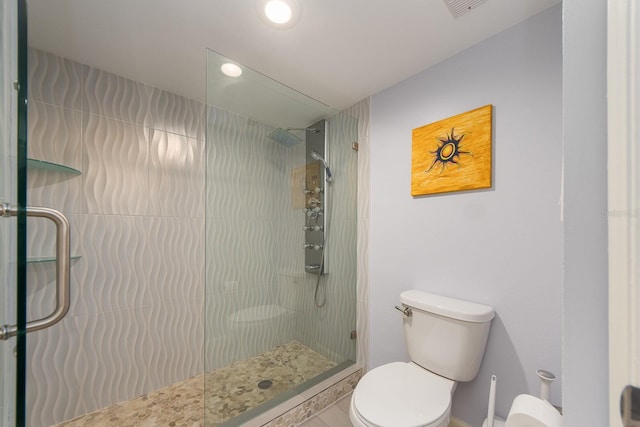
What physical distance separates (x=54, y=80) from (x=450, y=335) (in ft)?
8.43

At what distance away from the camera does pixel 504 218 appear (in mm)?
1196

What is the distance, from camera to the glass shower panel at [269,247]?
52.9 inches

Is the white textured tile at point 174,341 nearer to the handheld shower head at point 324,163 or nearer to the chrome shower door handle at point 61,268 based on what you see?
the chrome shower door handle at point 61,268

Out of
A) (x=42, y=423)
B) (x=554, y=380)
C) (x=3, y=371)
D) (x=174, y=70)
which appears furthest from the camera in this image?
(x=174, y=70)

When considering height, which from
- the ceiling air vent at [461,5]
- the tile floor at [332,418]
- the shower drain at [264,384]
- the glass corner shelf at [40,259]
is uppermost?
the ceiling air vent at [461,5]

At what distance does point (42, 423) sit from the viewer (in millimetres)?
1307

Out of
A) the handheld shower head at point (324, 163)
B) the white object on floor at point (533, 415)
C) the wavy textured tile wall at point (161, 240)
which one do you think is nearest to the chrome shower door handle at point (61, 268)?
the wavy textured tile wall at point (161, 240)

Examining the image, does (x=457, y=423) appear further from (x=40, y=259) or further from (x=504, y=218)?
(x=40, y=259)

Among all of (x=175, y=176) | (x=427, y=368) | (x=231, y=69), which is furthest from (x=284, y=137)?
(x=427, y=368)

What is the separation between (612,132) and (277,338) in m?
1.71

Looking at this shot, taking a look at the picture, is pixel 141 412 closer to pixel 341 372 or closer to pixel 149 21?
pixel 341 372

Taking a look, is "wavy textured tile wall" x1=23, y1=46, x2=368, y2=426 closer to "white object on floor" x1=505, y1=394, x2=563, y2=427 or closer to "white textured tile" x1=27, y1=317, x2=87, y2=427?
"white textured tile" x1=27, y1=317, x2=87, y2=427

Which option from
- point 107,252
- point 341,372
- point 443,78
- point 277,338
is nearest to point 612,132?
point 443,78

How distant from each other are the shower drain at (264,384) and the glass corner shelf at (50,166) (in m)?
1.63
